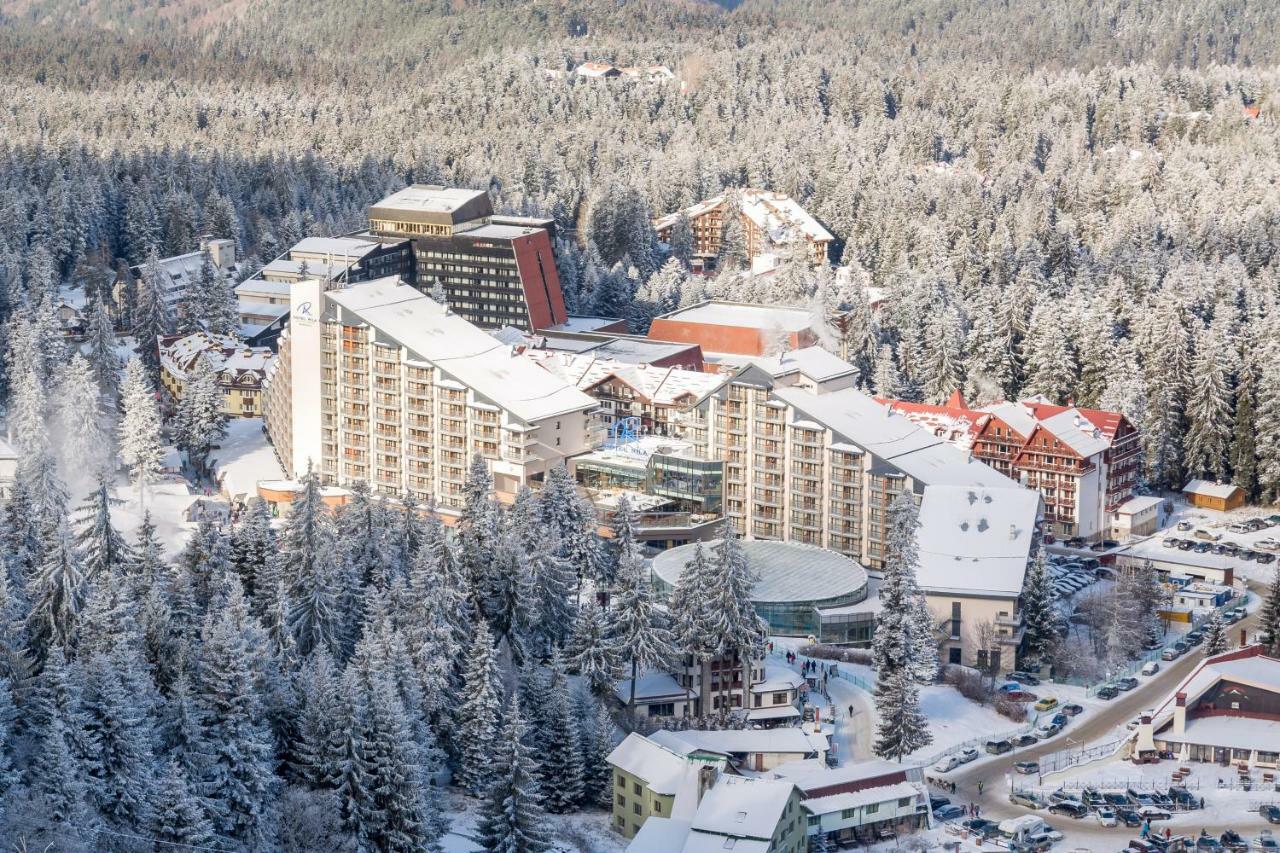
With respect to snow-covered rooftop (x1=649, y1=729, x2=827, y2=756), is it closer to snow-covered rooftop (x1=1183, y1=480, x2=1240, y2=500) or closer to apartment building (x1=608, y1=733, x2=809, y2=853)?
apartment building (x1=608, y1=733, x2=809, y2=853)

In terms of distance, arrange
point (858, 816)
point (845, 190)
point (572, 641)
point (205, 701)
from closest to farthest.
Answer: point (205, 701) → point (858, 816) → point (572, 641) → point (845, 190)

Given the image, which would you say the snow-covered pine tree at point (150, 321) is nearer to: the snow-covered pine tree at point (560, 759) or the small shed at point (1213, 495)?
the small shed at point (1213, 495)

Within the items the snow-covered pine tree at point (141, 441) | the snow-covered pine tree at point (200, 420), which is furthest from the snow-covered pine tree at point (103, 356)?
the snow-covered pine tree at point (141, 441)

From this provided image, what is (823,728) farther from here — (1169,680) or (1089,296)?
(1089,296)

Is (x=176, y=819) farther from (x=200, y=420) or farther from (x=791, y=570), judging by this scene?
(x=200, y=420)

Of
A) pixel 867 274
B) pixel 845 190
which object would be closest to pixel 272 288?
pixel 867 274

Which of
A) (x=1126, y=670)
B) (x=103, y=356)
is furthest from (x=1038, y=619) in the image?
(x=103, y=356)
